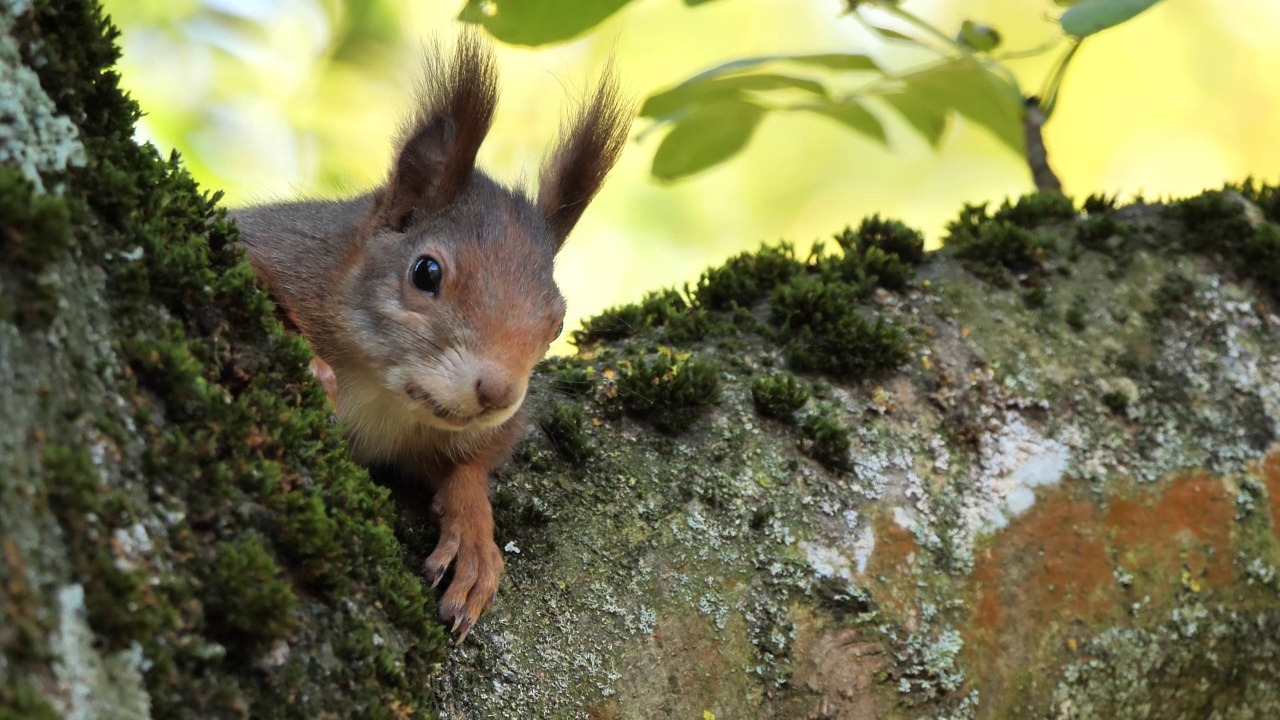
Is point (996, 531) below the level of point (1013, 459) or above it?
below

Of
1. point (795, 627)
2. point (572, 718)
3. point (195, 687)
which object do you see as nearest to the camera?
point (195, 687)

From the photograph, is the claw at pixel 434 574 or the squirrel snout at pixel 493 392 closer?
the claw at pixel 434 574

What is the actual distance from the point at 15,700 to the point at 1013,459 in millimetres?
1844

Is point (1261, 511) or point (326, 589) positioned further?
point (1261, 511)

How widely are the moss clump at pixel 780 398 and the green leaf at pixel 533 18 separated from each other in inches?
33.0

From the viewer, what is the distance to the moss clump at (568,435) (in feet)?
6.75

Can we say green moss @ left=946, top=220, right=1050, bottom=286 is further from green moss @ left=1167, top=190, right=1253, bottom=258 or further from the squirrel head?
the squirrel head

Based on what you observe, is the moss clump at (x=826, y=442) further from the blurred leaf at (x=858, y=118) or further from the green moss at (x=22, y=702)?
the green moss at (x=22, y=702)

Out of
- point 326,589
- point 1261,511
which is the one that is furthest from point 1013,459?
point 326,589

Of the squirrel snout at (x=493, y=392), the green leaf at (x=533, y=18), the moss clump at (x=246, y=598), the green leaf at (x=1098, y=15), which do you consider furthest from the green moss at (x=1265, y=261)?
the moss clump at (x=246, y=598)

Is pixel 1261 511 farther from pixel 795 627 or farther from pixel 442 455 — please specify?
pixel 442 455

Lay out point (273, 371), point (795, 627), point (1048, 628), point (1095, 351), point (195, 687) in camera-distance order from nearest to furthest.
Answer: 1. point (195, 687)
2. point (273, 371)
3. point (795, 627)
4. point (1048, 628)
5. point (1095, 351)

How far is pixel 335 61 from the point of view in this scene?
5.97 metres

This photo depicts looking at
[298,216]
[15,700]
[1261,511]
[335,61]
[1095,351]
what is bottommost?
[15,700]
